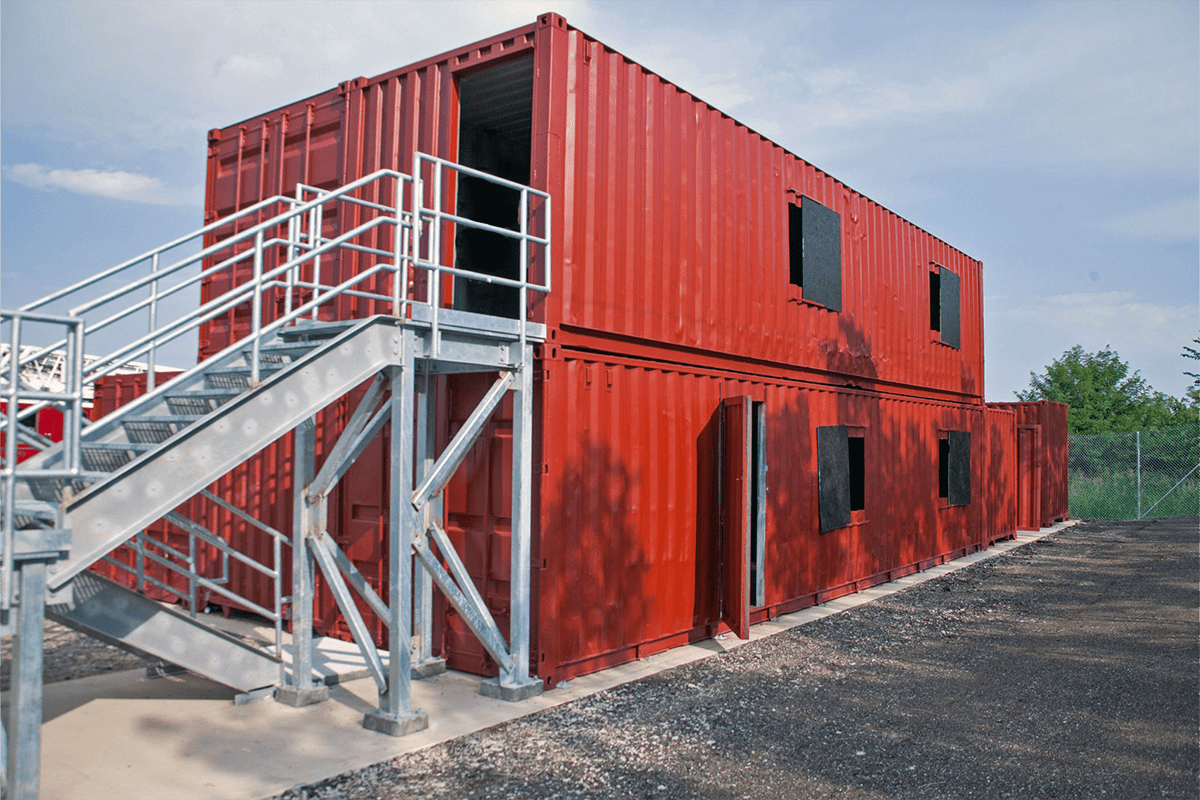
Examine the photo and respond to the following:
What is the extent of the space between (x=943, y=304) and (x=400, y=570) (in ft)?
41.2

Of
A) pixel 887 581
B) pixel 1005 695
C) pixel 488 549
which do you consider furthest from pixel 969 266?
pixel 488 549

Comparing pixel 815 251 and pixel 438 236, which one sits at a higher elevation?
pixel 815 251

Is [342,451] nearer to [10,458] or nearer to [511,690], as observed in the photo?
[511,690]

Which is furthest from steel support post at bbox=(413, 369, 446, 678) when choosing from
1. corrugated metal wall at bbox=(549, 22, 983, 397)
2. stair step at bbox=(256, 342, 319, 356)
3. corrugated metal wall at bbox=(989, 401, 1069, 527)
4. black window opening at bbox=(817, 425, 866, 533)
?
corrugated metal wall at bbox=(989, 401, 1069, 527)

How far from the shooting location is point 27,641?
402cm

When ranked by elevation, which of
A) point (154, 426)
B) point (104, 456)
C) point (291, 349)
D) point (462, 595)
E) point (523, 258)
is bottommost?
point (462, 595)

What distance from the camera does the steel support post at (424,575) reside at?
280 inches

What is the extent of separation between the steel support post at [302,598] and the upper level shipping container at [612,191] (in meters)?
2.21

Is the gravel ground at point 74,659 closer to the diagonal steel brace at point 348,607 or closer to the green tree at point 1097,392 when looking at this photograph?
the diagonal steel brace at point 348,607

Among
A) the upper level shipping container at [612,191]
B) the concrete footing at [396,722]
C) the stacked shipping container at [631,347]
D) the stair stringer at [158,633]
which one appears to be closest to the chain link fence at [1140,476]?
the stacked shipping container at [631,347]

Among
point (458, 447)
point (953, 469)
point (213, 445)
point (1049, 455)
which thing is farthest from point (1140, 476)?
point (213, 445)

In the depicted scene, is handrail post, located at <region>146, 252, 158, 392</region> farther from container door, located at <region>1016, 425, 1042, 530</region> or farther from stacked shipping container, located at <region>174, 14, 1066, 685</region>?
container door, located at <region>1016, 425, 1042, 530</region>

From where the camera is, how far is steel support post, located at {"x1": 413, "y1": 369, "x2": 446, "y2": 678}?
7.11m

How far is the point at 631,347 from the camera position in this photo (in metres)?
7.79
